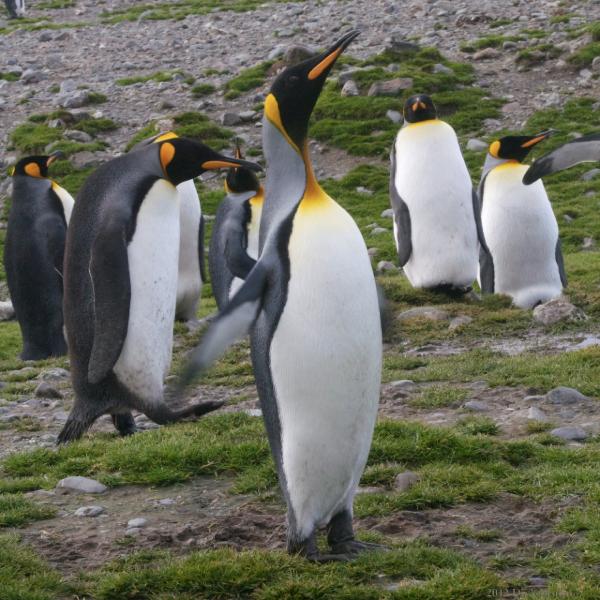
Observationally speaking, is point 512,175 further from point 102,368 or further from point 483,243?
point 102,368

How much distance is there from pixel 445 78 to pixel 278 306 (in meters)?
13.0

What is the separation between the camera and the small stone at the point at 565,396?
5480 mm

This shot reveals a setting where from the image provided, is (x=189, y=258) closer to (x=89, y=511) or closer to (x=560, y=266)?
(x=560, y=266)

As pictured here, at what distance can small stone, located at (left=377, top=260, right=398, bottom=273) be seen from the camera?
10637 mm

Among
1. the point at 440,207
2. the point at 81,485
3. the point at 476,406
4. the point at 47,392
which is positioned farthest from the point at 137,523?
the point at 440,207

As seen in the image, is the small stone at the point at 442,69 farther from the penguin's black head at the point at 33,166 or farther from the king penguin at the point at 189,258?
the penguin's black head at the point at 33,166

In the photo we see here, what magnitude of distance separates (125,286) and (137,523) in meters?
1.68

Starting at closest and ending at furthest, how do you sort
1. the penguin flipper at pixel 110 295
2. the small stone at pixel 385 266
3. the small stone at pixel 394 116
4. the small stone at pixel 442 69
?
the penguin flipper at pixel 110 295
the small stone at pixel 385 266
the small stone at pixel 394 116
the small stone at pixel 442 69

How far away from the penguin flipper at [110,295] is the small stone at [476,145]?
29.5 feet

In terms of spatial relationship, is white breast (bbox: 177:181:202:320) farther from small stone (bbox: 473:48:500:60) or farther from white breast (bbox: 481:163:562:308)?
small stone (bbox: 473:48:500:60)

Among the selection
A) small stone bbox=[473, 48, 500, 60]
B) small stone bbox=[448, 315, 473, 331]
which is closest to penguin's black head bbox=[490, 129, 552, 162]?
small stone bbox=[448, 315, 473, 331]

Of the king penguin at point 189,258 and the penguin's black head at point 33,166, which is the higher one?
the penguin's black head at point 33,166

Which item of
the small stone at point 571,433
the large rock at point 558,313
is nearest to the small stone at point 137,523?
the small stone at point 571,433

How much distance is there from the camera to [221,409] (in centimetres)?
609
